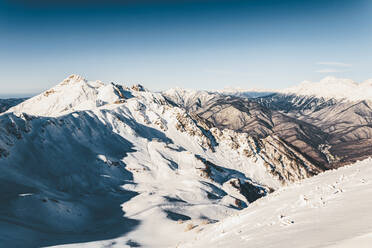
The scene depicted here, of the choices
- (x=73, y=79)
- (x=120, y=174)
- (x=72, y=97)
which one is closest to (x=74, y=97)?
(x=72, y=97)

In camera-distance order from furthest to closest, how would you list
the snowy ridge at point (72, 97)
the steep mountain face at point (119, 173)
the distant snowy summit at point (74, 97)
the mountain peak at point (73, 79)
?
the mountain peak at point (73, 79) < the snowy ridge at point (72, 97) < the distant snowy summit at point (74, 97) < the steep mountain face at point (119, 173)

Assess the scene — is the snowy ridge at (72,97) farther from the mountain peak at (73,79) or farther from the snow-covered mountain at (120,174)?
the snow-covered mountain at (120,174)

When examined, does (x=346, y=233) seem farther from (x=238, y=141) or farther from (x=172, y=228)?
(x=238, y=141)

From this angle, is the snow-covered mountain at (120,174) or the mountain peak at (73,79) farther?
the mountain peak at (73,79)

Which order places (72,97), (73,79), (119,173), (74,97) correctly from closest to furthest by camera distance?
(119,173), (74,97), (72,97), (73,79)

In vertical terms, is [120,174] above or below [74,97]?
below

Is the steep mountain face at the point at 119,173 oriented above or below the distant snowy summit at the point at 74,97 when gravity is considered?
below

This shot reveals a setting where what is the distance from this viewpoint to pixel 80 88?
6191 inches

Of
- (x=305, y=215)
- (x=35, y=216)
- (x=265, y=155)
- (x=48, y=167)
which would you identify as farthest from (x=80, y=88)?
(x=305, y=215)

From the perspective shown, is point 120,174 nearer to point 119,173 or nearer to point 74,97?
point 119,173

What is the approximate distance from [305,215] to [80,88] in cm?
16481

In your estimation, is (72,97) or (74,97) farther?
(72,97)

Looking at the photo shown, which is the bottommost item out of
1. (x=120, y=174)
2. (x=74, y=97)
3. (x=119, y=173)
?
(x=120, y=174)

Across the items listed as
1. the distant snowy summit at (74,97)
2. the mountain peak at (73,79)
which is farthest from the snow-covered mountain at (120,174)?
the mountain peak at (73,79)
